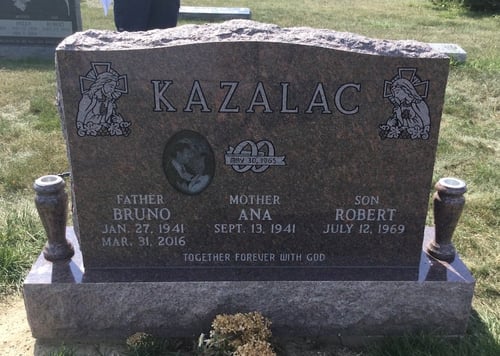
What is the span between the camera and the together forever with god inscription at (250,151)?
270cm

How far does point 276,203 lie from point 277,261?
1.14 feet

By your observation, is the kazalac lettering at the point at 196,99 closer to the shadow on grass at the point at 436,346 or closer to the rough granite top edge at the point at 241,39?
the rough granite top edge at the point at 241,39

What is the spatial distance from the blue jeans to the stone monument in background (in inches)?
99.5

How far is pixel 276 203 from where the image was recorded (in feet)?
9.77

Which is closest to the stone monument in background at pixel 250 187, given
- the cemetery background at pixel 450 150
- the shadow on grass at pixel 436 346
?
the shadow on grass at pixel 436 346

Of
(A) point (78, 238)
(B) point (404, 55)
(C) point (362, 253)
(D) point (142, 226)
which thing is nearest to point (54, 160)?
(A) point (78, 238)

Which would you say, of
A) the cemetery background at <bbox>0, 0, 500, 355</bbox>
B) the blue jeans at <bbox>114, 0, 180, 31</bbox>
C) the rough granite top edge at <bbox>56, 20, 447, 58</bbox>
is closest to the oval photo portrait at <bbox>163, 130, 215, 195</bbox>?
the rough granite top edge at <bbox>56, 20, 447, 58</bbox>

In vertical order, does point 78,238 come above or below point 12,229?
above

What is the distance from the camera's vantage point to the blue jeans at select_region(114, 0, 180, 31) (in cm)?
521

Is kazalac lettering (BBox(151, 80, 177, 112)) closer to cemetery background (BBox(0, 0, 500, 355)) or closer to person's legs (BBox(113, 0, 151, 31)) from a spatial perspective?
cemetery background (BBox(0, 0, 500, 355))

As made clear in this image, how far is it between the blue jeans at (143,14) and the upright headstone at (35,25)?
3.89m

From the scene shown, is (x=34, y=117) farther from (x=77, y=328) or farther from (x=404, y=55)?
(x=404, y=55)

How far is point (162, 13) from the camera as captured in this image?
5547 mm

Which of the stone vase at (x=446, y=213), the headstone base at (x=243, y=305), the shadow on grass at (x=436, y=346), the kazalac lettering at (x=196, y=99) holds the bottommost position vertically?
the shadow on grass at (x=436, y=346)
